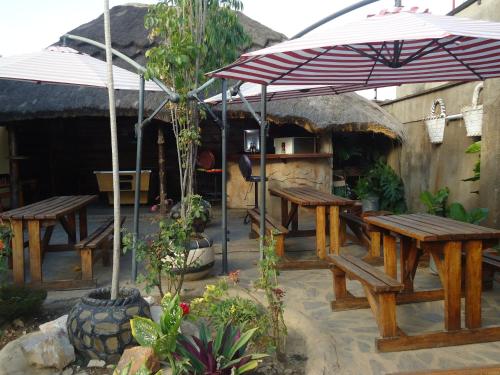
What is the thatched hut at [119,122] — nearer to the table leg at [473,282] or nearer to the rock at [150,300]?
the rock at [150,300]

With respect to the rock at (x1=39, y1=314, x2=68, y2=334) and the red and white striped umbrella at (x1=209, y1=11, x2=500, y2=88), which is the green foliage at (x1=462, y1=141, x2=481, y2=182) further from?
the rock at (x1=39, y1=314, x2=68, y2=334)

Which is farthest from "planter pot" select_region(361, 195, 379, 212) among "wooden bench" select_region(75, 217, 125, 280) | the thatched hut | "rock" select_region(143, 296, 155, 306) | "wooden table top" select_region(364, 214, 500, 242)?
"rock" select_region(143, 296, 155, 306)

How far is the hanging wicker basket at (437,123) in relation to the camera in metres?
6.75

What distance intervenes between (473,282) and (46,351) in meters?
2.70

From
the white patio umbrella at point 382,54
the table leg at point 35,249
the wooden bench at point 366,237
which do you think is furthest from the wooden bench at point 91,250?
the wooden bench at point 366,237

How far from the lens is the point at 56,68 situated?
441cm

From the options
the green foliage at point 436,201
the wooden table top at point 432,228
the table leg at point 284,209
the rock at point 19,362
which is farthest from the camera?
the table leg at point 284,209

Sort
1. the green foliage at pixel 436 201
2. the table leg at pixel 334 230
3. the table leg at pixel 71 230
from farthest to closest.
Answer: the green foliage at pixel 436 201, the table leg at pixel 71 230, the table leg at pixel 334 230

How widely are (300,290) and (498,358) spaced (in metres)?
1.69

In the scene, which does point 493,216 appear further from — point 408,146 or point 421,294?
point 408,146

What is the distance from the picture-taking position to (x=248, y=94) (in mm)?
5551

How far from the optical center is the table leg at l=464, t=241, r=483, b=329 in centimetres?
295

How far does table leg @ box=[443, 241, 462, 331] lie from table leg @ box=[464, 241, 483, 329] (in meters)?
0.08

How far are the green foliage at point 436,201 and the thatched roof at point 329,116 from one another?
1.73 metres
